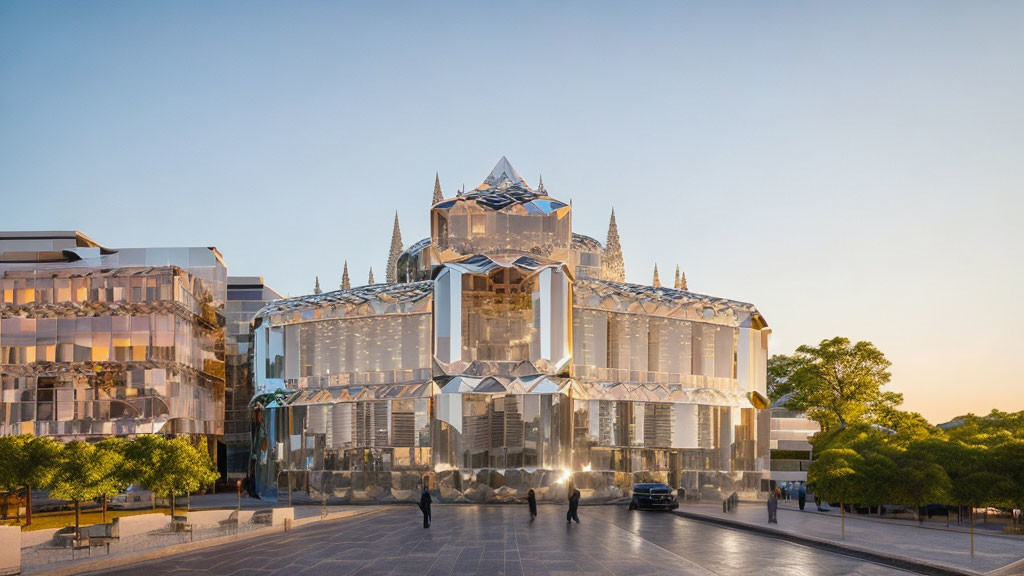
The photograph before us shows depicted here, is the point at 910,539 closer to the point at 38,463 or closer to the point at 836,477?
the point at 836,477

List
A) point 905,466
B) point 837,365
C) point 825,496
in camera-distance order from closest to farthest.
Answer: point 825,496 → point 905,466 → point 837,365

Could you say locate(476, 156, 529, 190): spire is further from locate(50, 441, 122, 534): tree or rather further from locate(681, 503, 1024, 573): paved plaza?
locate(50, 441, 122, 534): tree

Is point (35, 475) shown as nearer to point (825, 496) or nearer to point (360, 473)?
point (360, 473)

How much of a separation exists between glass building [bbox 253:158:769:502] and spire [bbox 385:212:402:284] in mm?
35195

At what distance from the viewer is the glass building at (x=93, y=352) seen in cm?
6575

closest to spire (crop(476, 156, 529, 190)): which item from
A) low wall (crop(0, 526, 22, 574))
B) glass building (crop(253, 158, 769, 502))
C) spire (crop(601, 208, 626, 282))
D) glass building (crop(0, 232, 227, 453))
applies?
glass building (crop(253, 158, 769, 502))

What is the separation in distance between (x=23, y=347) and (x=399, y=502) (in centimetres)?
2969

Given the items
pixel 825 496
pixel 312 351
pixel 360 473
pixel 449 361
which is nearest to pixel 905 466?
pixel 825 496

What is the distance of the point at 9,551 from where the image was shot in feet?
79.2

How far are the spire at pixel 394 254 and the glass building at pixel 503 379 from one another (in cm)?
3519

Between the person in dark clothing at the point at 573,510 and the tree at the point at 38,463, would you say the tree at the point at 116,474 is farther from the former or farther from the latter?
the person in dark clothing at the point at 573,510

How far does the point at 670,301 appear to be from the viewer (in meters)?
64.8

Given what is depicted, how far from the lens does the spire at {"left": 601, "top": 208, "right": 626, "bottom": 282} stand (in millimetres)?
89488

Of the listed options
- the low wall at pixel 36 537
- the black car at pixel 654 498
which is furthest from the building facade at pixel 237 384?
the low wall at pixel 36 537
